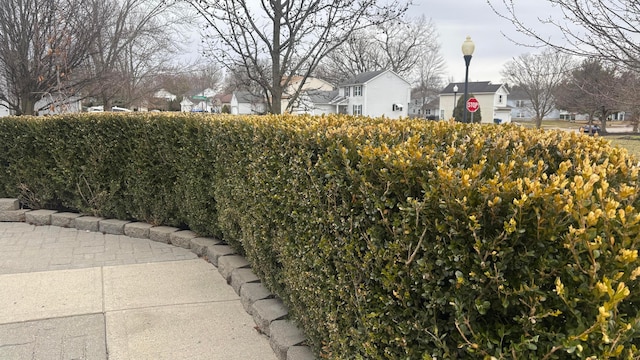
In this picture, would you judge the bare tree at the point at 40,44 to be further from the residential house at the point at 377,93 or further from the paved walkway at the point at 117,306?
the residential house at the point at 377,93

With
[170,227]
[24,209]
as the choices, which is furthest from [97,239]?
[24,209]

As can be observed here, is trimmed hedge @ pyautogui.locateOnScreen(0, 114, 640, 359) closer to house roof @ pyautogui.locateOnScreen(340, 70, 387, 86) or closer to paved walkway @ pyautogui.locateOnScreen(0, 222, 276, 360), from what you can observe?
paved walkway @ pyautogui.locateOnScreen(0, 222, 276, 360)

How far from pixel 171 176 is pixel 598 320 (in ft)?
16.3

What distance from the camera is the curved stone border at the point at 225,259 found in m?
2.90

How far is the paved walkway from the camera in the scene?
2.99m

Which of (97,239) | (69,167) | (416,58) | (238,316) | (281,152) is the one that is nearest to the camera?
(281,152)

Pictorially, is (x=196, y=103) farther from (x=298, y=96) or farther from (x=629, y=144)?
(x=629, y=144)

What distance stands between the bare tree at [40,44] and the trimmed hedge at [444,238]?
33.0 ft

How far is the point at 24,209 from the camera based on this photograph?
654cm

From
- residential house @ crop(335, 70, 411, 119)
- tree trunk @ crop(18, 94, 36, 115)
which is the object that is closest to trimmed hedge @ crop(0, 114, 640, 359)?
tree trunk @ crop(18, 94, 36, 115)

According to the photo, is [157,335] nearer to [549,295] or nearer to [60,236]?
[549,295]

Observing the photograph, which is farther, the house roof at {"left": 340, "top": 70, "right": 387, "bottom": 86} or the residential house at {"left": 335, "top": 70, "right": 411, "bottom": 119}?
the residential house at {"left": 335, "top": 70, "right": 411, "bottom": 119}

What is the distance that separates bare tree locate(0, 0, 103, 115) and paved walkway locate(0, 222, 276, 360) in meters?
7.90

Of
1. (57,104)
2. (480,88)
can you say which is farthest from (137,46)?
(480,88)
